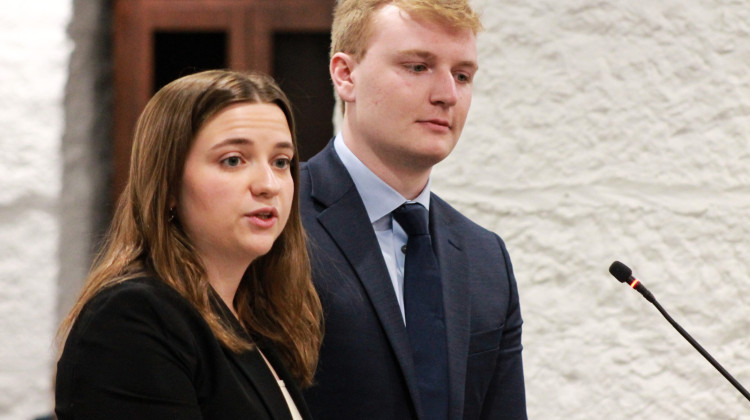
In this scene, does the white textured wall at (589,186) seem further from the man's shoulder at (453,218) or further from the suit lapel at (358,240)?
the suit lapel at (358,240)

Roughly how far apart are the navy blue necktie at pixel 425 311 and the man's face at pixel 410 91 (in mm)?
88

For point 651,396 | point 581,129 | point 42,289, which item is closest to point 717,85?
point 581,129

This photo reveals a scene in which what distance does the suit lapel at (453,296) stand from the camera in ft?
5.01

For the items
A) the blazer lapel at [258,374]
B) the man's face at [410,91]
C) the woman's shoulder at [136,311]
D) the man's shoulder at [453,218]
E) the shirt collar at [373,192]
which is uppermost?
the man's face at [410,91]

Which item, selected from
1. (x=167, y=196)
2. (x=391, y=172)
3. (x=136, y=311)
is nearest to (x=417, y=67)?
(x=391, y=172)

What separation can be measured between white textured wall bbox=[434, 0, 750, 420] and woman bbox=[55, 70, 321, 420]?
3.07 feet

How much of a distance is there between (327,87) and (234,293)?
3.24ft

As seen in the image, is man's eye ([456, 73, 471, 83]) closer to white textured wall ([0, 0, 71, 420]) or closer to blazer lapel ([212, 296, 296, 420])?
blazer lapel ([212, 296, 296, 420])

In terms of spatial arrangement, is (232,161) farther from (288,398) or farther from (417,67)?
(417,67)

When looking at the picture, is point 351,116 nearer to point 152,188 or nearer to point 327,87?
point 152,188

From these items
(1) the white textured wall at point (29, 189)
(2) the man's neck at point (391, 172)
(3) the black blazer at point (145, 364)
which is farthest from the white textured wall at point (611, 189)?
(3) the black blazer at point (145, 364)

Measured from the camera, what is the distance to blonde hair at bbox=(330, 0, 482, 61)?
1.57 metres

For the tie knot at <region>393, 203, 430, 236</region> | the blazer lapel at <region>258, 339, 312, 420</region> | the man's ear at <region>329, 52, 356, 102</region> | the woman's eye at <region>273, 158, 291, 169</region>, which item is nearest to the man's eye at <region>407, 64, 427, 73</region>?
the man's ear at <region>329, 52, 356, 102</region>

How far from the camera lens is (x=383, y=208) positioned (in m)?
1.61
